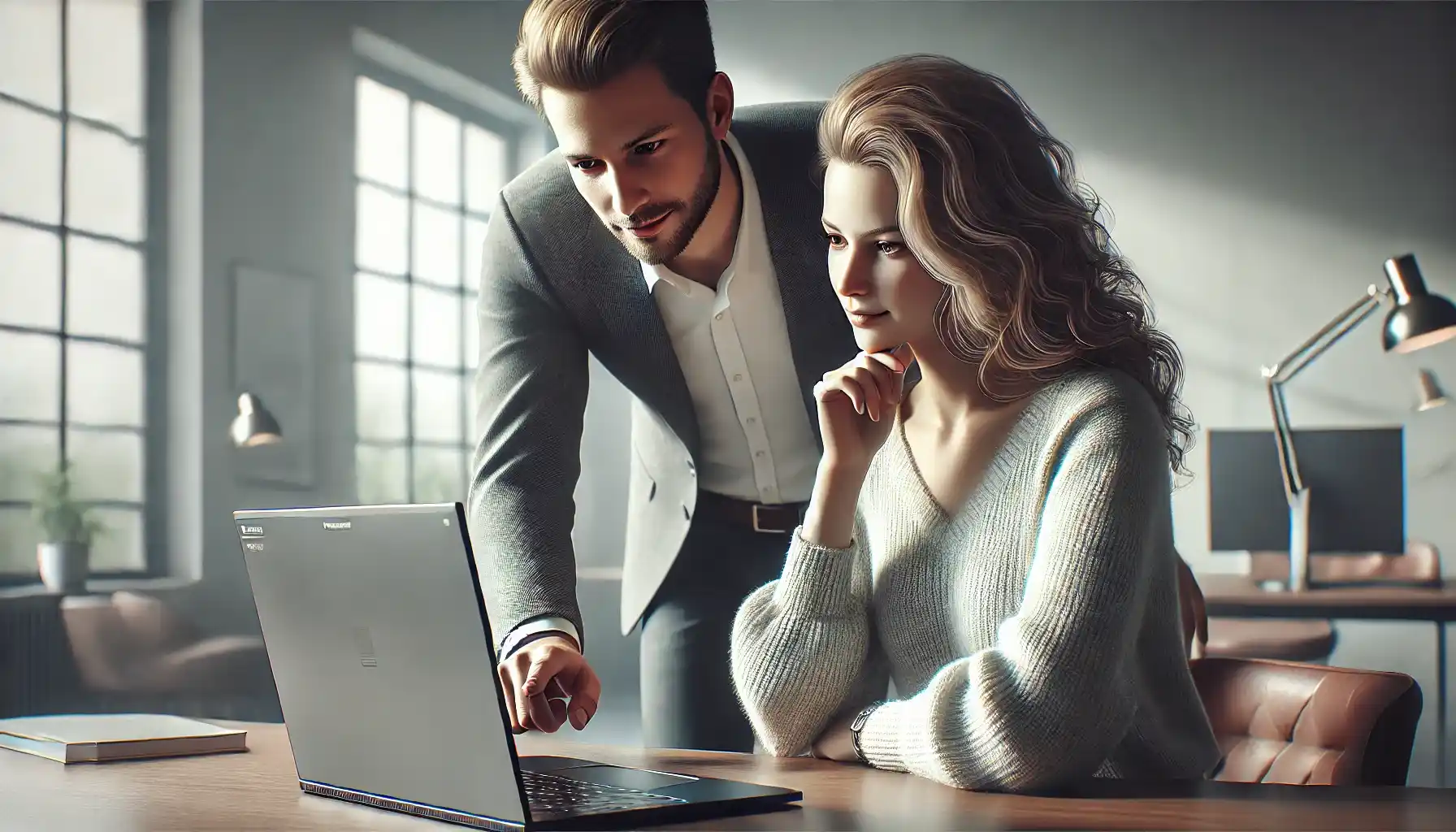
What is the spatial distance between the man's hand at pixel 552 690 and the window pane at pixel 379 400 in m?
4.44

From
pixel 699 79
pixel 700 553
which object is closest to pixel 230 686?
pixel 700 553

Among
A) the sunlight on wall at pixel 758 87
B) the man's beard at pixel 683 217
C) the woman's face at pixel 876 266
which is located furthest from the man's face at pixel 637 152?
the sunlight on wall at pixel 758 87

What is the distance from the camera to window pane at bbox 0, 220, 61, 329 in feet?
14.7

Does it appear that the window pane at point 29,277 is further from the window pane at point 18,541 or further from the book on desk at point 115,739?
the book on desk at point 115,739

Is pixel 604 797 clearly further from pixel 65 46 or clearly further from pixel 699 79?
pixel 65 46

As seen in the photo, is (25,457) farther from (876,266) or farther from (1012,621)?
(1012,621)

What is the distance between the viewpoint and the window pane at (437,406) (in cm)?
569

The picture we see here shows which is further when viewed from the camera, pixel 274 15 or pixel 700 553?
pixel 274 15

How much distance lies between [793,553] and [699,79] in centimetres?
56

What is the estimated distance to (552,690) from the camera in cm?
118

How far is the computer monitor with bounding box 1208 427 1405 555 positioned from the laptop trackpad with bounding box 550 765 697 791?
2984mm

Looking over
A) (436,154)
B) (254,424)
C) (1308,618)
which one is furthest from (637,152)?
(436,154)

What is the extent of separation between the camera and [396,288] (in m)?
5.61

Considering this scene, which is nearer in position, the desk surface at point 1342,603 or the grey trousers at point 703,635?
the grey trousers at point 703,635
